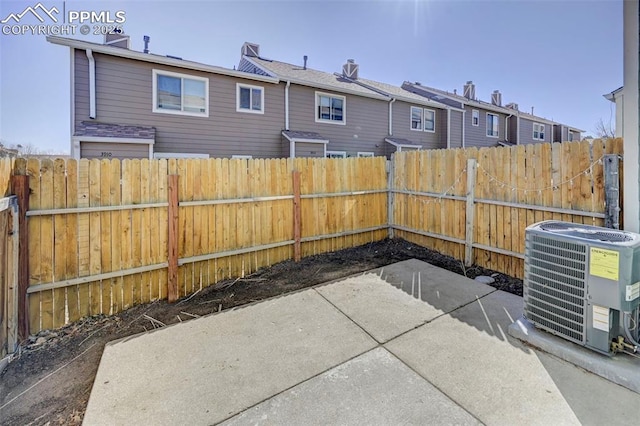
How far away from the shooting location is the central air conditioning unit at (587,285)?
2416 mm

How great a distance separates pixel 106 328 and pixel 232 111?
8.73 m

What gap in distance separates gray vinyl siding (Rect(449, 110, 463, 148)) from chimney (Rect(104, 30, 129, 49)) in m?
15.7

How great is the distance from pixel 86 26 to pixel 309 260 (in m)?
8.15

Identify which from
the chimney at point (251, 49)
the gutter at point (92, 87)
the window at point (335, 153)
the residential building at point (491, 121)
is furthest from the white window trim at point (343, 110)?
the residential building at point (491, 121)

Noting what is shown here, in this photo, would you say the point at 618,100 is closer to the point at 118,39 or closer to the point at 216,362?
the point at 216,362

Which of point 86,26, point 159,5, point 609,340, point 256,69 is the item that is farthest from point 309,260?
point 256,69

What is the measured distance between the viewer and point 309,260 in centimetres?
575

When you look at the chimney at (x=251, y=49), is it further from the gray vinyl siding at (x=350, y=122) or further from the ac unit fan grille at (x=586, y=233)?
the ac unit fan grille at (x=586, y=233)

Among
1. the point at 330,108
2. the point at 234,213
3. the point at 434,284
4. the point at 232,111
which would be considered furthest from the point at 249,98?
the point at 434,284

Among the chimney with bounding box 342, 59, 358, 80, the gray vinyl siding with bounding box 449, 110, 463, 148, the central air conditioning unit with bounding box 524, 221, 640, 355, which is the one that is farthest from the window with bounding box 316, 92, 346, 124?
the central air conditioning unit with bounding box 524, 221, 640, 355

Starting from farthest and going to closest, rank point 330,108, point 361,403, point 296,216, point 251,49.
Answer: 1. point 251,49
2. point 330,108
3. point 296,216
4. point 361,403

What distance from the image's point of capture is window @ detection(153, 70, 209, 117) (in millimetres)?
9453

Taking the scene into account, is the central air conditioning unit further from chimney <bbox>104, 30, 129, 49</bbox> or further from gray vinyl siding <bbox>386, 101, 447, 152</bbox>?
chimney <bbox>104, 30, 129, 49</bbox>

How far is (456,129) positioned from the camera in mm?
17391
